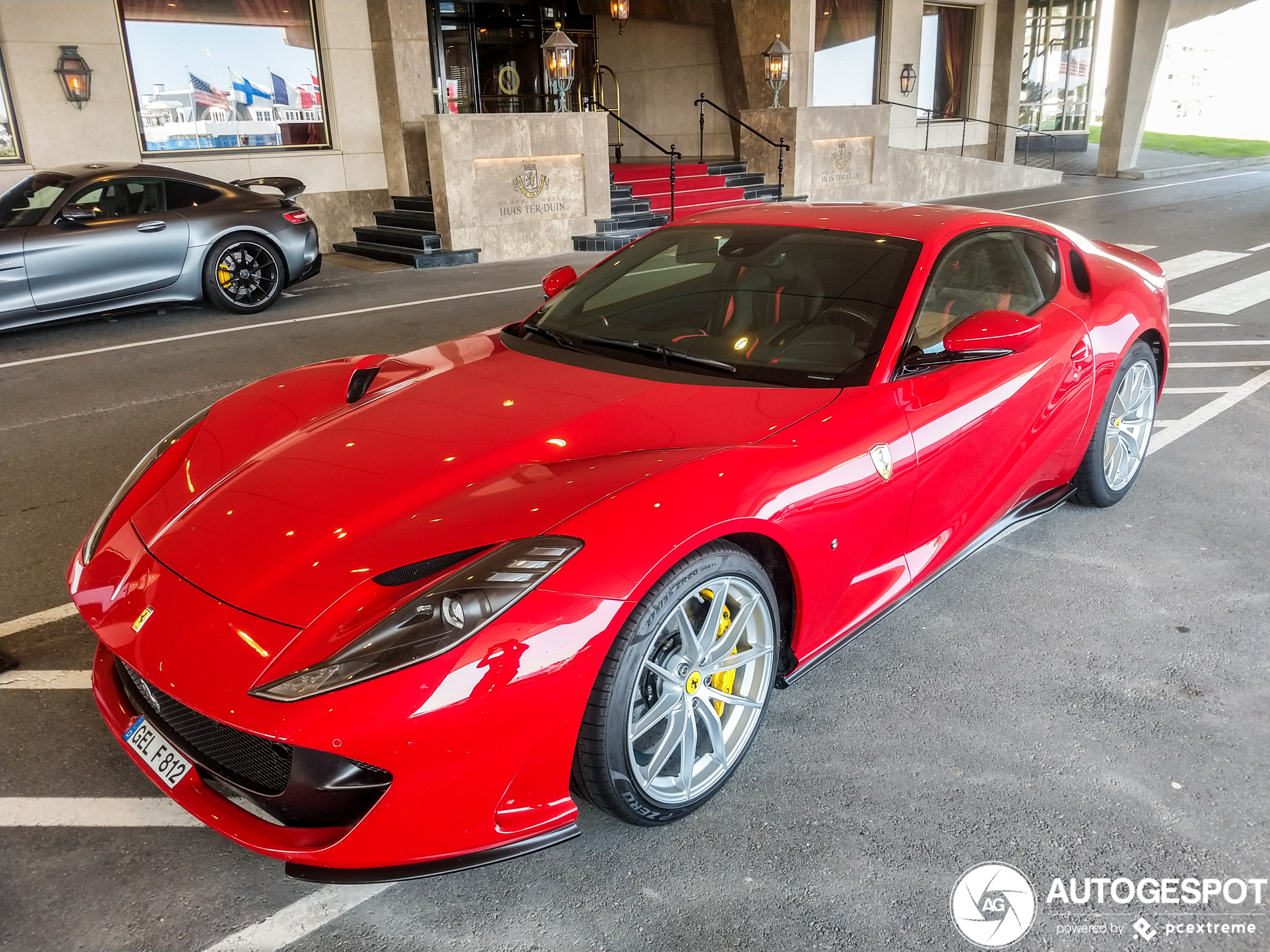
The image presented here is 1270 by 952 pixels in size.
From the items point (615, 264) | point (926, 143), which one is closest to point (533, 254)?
point (615, 264)

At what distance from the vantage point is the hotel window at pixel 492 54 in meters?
18.2

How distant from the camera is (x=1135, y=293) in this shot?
13.9 ft

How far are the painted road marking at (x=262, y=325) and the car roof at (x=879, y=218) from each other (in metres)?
6.37

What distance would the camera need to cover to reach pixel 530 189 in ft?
45.0

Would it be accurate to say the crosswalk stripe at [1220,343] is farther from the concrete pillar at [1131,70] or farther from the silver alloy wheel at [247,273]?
the concrete pillar at [1131,70]

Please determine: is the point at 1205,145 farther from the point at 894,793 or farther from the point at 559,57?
the point at 894,793

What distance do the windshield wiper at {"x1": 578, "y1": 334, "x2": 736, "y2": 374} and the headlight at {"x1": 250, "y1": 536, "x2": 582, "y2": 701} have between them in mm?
1094

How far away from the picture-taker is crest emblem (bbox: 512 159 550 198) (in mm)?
13594

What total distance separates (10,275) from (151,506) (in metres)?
7.20

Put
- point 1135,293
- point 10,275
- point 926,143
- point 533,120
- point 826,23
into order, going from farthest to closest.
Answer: point 926,143
point 826,23
point 533,120
point 10,275
point 1135,293

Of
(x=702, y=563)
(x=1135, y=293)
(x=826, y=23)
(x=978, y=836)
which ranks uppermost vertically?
(x=826, y=23)

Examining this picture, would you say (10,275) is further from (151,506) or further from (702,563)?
(702,563)

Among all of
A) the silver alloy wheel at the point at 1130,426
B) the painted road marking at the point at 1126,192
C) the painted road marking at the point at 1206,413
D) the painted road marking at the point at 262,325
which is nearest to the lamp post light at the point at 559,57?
the painted road marking at the point at 262,325

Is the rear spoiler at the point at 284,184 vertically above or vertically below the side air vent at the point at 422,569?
above
